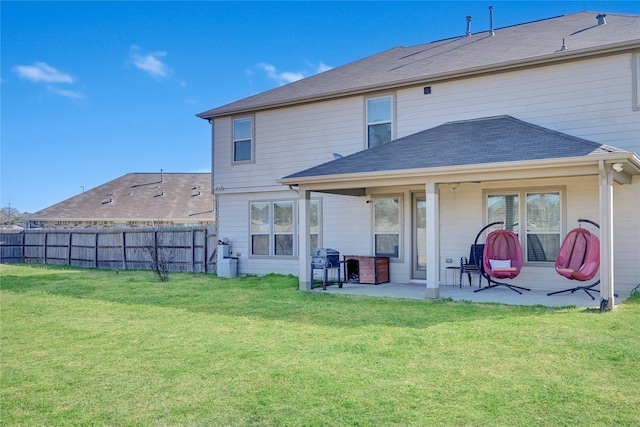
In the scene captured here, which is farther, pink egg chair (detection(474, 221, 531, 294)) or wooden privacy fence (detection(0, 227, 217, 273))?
wooden privacy fence (detection(0, 227, 217, 273))

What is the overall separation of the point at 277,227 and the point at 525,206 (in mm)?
6200

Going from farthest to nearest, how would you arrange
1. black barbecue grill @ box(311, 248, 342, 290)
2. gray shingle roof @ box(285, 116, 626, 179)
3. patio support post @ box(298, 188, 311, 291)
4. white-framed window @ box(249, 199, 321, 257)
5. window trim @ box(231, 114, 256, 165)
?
window trim @ box(231, 114, 256, 165) < white-framed window @ box(249, 199, 321, 257) < black barbecue grill @ box(311, 248, 342, 290) < patio support post @ box(298, 188, 311, 291) < gray shingle roof @ box(285, 116, 626, 179)

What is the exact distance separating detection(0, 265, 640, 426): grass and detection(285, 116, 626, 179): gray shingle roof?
245 centimetres

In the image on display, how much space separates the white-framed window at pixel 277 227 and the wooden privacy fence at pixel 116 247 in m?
1.96

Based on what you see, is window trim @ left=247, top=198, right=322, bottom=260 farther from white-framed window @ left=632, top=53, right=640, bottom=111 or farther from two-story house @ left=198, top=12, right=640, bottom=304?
white-framed window @ left=632, top=53, right=640, bottom=111

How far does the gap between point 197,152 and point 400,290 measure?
77.4 ft

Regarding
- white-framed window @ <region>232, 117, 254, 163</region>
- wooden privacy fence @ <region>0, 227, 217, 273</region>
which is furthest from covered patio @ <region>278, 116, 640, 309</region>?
wooden privacy fence @ <region>0, 227, 217, 273</region>

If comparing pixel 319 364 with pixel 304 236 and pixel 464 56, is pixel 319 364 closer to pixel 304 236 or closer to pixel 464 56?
pixel 304 236

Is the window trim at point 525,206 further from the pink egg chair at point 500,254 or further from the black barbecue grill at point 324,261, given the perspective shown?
the black barbecue grill at point 324,261

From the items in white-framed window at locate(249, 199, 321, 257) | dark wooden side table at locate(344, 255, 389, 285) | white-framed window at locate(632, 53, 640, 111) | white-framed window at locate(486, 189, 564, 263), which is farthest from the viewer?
white-framed window at locate(249, 199, 321, 257)

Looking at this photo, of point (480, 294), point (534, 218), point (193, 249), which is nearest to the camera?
point (480, 294)

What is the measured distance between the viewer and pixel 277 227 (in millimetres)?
13516

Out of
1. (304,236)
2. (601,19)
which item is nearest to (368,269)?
(304,236)

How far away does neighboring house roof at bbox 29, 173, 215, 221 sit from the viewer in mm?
26828
